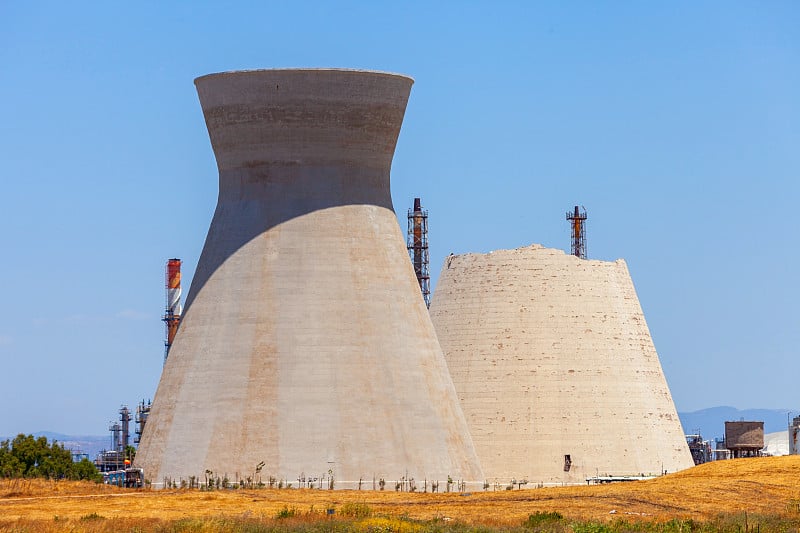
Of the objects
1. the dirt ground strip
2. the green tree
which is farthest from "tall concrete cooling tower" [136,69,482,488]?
the green tree

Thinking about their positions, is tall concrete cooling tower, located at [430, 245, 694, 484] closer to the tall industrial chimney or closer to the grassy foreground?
the grassy foreground

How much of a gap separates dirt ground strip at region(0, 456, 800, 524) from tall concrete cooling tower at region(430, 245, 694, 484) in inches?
560

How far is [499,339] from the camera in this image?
6044 cm

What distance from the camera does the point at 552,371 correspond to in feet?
197

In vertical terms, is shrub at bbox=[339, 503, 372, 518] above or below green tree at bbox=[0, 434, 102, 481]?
below

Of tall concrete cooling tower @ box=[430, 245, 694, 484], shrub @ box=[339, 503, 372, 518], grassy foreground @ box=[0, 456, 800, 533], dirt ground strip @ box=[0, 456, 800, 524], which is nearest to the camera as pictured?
grassy foreground @ box=[0, 456, 800, 533]

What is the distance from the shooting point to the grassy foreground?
32.8m

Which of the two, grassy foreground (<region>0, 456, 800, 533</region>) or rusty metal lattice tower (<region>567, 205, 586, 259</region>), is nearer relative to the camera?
grassy foreground (<region>0, 456, 800, 533</region>)

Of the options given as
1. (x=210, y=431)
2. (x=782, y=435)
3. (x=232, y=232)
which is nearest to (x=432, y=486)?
(x=210, y=431)

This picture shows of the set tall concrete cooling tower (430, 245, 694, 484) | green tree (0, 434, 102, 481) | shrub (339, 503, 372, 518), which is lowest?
shrub (339, 503, 372, 518)

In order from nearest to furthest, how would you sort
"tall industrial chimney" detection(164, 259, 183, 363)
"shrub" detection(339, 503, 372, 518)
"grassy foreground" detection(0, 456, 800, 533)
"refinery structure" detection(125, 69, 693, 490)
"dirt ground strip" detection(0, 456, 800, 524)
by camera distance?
"grassy foreground" detection(0, 456, 800, 533) → "shrub" detection(339, 503, 372, 518) → "dirt ground strip" detection(0, 456, 800, 524) → "refinery structure" detection(125, 69, 693, 490) → "tall industrial chimney" detection(164, 259, 183, 363)

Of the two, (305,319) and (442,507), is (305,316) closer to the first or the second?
(305,319)

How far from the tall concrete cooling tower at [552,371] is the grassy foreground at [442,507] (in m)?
13.6

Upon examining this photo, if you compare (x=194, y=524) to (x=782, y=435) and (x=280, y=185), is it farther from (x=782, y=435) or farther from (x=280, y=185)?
(x=782, y=435)
